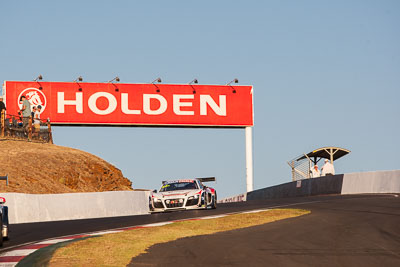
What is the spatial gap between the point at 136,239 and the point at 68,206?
11.8m

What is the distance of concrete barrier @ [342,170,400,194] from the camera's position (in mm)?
30516

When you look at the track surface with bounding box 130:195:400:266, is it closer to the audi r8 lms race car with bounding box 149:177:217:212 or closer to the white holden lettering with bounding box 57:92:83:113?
the audi r8 lms race car with bounding box 149:177:217:212

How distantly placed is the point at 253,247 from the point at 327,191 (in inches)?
998

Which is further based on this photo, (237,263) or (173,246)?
(173,246)

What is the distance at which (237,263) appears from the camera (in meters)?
9.55

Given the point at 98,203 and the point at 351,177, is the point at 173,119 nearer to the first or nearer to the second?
the point at 351,177

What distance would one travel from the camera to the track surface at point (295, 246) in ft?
31.9

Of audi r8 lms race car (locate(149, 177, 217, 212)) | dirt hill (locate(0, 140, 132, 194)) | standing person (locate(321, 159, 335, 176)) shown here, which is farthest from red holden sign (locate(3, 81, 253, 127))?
audi r8 lms race car (locate(149, 177, 217, 212))

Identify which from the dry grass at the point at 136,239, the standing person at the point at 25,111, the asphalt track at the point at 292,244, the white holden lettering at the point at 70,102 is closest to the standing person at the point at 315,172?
the standing person at the point at 25,111

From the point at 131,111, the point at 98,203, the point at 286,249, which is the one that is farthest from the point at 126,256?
the point at 131,111

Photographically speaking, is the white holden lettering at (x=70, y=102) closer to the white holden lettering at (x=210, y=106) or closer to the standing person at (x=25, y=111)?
the standing person at (x=25, y=111)

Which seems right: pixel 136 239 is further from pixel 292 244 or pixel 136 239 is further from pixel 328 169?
pixel 328 169

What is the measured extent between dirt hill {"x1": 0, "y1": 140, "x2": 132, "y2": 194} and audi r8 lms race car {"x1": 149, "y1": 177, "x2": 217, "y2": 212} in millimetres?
11446

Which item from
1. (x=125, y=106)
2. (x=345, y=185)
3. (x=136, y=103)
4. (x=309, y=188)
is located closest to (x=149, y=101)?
(x=136, y=103)
